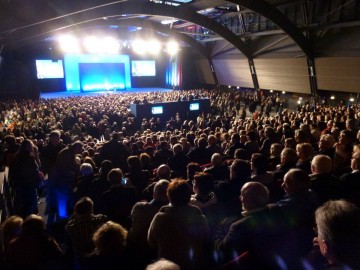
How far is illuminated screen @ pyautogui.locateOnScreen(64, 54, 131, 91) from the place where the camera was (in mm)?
36428

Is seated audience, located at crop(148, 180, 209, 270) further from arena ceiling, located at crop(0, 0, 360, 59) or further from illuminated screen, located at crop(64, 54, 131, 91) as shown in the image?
illuminated screen, located at crop(64, 54, 131, 91)

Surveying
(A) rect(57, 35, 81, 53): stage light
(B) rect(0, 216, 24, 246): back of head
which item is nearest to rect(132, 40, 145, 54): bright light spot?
(A) rect(57, 35, 81, 53): stage light

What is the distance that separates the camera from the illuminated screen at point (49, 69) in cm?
3372

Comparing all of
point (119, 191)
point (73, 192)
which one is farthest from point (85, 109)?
point (119, 191)

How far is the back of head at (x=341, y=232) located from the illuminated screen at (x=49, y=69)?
36.6 m

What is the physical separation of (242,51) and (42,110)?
58.3 feet

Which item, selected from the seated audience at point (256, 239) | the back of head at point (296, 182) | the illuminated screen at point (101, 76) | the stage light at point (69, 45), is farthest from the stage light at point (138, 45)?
the seated audience at point (256, 239)

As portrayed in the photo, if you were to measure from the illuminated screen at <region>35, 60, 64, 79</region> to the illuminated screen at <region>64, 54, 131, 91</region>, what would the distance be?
0.75 meters

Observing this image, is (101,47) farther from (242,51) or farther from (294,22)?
(294,22)

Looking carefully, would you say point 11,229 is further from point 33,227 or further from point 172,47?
point 172,47

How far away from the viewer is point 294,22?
2178 centimetres

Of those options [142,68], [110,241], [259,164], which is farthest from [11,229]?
[142,68]

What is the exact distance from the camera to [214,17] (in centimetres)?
2759

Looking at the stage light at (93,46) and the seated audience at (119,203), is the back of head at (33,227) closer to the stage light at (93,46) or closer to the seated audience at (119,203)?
the seated audience at (119,203)
